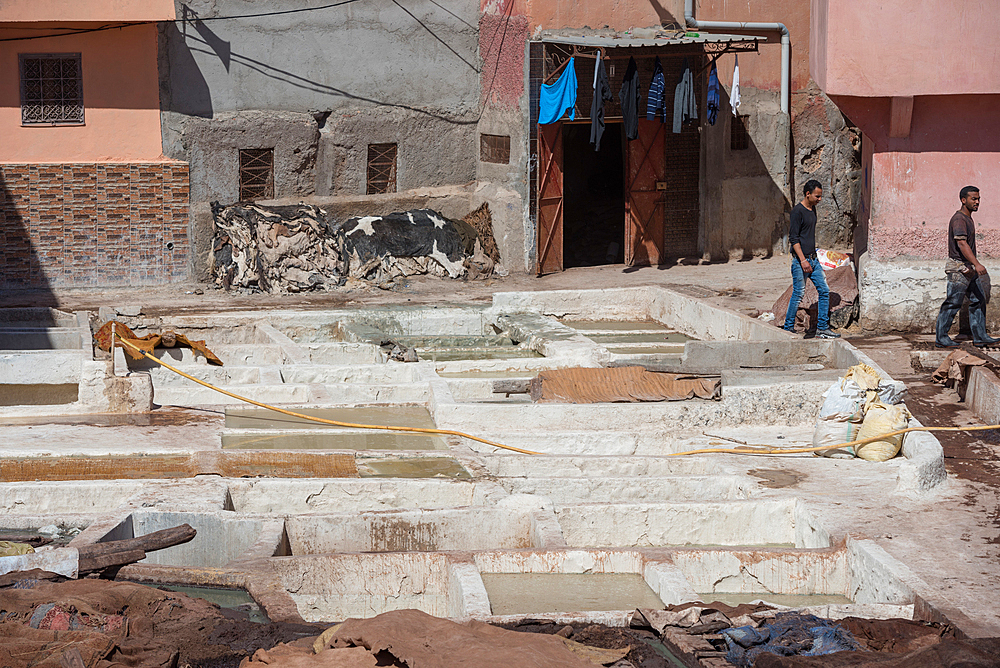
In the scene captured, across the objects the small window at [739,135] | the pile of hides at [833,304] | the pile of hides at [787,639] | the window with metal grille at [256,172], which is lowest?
the pile of hides at [787,639]

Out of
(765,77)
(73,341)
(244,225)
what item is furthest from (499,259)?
(73,341)

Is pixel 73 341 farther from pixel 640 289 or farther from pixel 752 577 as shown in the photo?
pixel 752 577

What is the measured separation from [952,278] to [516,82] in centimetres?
893

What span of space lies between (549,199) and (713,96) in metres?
3.24

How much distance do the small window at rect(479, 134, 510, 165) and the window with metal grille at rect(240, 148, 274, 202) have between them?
12.2ft

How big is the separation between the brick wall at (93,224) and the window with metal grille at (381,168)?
10.6ft

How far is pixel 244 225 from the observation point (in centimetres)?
1875

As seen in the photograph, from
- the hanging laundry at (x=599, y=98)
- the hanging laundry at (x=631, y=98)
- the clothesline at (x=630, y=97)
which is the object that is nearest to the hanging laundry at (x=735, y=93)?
the clothesline at (x=630, y=97)

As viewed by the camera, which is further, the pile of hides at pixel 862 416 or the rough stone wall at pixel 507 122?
the rough stone wall at pixel 507 122

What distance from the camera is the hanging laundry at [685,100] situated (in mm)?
19016

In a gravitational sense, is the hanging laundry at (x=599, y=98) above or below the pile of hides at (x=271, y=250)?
above

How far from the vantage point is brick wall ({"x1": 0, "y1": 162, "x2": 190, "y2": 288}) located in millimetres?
18203

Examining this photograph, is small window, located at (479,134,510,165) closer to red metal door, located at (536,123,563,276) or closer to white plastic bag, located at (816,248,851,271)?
red metal door, located at (536,123,563,276)

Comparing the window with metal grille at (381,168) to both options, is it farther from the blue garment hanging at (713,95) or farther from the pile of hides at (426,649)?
the pile of hides at (426,649)
